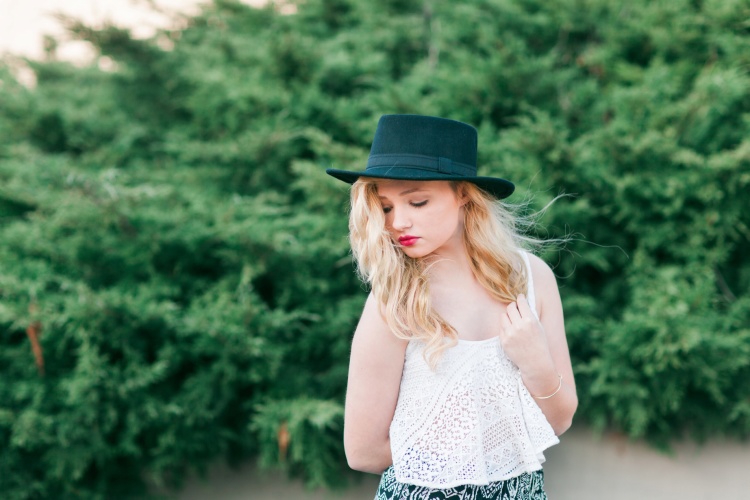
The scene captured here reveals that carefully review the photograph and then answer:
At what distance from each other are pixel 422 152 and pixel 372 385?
0.65m

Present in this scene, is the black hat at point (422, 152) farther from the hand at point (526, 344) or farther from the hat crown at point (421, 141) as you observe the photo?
the hand at point (526, 344)

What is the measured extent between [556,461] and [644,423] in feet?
1.95

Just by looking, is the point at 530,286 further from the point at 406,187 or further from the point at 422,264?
the point at 406,187

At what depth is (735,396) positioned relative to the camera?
339 cm

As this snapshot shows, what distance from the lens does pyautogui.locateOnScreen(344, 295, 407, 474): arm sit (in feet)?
5.60

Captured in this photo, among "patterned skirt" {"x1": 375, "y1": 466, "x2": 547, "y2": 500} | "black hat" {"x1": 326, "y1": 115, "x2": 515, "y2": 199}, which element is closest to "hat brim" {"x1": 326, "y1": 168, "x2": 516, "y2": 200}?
"black hat" {"x1": 326, "y1": 115, "x2": 515, "y2": 199}

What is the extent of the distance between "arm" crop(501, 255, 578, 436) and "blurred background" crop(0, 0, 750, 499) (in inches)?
50.3

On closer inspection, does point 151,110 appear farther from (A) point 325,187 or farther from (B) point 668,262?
(B) point 668,262

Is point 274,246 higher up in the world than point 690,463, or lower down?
higher up

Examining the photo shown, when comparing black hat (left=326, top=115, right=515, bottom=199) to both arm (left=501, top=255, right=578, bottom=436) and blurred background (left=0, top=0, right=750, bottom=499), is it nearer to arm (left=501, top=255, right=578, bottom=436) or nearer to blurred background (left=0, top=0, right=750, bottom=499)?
arm (left=501, top=255, right=578, bottom=436)

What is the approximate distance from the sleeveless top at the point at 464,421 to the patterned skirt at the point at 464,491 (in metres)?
0.06

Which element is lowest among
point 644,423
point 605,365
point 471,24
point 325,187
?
point 644,423

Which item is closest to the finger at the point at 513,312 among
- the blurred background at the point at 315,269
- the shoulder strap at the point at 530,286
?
the shoulder strap at the point at 530,286

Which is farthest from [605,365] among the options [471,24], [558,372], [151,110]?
[151,110]
